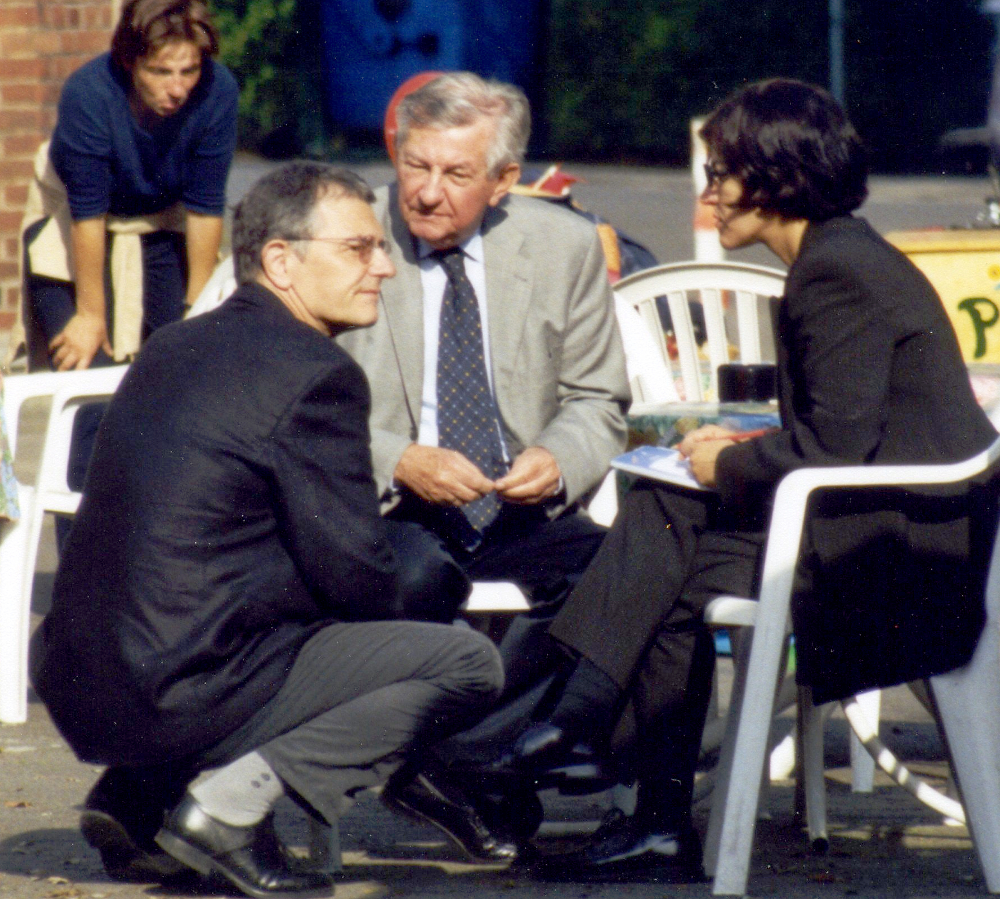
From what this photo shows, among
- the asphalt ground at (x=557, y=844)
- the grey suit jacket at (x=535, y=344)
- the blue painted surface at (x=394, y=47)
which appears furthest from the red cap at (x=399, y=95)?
the blue painted surface at (x=394, y=47)

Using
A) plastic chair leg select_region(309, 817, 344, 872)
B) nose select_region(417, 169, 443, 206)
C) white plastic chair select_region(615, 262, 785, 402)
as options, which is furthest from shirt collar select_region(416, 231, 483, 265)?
plastic chair leg select_region(309, 817, 344, 872)

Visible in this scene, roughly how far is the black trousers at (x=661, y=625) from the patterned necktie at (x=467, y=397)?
0.47 m

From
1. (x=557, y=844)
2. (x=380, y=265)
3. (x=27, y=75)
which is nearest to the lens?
(x=380, y=265)

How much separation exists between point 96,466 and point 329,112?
21.7ft

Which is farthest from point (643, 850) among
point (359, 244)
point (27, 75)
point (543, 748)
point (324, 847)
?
point (27, 75)

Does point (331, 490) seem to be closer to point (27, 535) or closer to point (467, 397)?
point (467, 397)

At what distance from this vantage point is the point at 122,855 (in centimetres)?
329

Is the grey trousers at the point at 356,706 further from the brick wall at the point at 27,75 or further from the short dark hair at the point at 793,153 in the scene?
the brick wall at the point at 27,75

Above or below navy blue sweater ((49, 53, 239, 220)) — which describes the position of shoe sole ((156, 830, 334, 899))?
below

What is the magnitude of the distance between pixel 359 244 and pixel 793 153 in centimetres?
81

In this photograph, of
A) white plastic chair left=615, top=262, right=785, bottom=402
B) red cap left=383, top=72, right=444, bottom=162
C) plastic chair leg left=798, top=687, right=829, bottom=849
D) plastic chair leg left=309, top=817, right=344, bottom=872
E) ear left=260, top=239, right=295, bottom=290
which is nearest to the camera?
ear left=260, top=239, right=295, bottom=290

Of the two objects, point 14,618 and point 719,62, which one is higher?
point 14,618

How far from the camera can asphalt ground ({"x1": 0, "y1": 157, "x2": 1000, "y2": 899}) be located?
334 cm

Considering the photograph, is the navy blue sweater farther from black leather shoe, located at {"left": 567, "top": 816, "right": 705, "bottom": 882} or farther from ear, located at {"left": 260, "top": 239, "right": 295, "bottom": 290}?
black leather shoe, located at {"left": 567, "top": 816, "right": 705, "bottom": 882}
